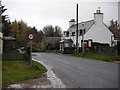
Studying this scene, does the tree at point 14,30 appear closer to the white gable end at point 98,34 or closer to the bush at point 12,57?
the white gable end at point 98,34

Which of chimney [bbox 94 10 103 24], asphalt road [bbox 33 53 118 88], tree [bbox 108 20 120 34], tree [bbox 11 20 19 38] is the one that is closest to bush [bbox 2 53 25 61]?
asphalt road [bbox 33 53 118 88]

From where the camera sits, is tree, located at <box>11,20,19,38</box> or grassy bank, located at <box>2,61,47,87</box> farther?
tree, located at <box>11,20,19,38</box>

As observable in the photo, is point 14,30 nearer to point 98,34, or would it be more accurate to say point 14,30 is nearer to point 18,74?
point 98,34

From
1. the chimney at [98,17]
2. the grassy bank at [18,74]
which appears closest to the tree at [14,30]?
the chimney at [98,17]

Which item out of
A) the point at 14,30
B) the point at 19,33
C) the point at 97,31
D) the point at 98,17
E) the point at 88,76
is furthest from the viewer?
the point at 19,33

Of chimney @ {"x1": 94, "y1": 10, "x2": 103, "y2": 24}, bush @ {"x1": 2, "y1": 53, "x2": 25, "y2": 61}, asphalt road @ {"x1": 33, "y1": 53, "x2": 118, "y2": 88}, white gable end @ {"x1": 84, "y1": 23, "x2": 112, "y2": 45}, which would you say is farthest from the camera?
white gable end @ {"x1": 84, "y1": 23, "x2": 112, "y2": 45}

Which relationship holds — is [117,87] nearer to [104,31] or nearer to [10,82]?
[10,82]

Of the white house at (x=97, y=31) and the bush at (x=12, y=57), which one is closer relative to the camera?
the bush at (x=12, y=57)

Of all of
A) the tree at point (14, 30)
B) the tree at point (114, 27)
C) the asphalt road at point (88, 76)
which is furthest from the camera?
the tree at point (114, 27)

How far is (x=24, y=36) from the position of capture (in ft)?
266

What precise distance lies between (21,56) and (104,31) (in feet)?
108

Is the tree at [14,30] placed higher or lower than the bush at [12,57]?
higher

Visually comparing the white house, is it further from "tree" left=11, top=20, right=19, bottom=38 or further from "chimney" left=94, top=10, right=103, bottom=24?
"tree" left=11, top=20, right=19, bottom=38

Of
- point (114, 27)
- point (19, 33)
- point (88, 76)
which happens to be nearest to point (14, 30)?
point (19, 33)
